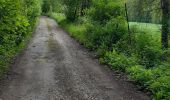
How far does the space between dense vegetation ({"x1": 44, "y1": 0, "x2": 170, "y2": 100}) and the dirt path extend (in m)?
0.72

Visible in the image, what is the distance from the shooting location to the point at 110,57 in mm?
15852

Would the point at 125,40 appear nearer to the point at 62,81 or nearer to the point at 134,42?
the point at 134,42

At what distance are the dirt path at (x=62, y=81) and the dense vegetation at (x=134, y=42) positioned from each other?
0.72m

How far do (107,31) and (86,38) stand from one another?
160 inches

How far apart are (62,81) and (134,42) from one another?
6091 mm

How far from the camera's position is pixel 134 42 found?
1644 cm

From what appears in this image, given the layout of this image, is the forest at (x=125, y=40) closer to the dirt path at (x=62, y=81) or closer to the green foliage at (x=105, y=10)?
the green foliage at (x=105, y=10)

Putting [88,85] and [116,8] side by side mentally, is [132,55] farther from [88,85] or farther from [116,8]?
[116,8]

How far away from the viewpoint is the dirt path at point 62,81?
9.95m

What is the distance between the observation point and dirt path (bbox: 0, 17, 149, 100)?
9945 mm

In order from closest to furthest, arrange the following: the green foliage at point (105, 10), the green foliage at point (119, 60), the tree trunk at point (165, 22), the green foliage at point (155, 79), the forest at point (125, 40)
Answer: the green foliage at point (155, 79), the forest at point (125, 40), the green foliage at point (119, 60), the tree trunk at point (165, 22), the green foliage at point (105, 10)

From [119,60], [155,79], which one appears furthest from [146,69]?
[119,60]

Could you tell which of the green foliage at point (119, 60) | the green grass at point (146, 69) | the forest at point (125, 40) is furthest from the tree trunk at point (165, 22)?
the green foliage at point (119, 60)

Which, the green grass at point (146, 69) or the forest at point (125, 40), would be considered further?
the forest at point (125, 40)
